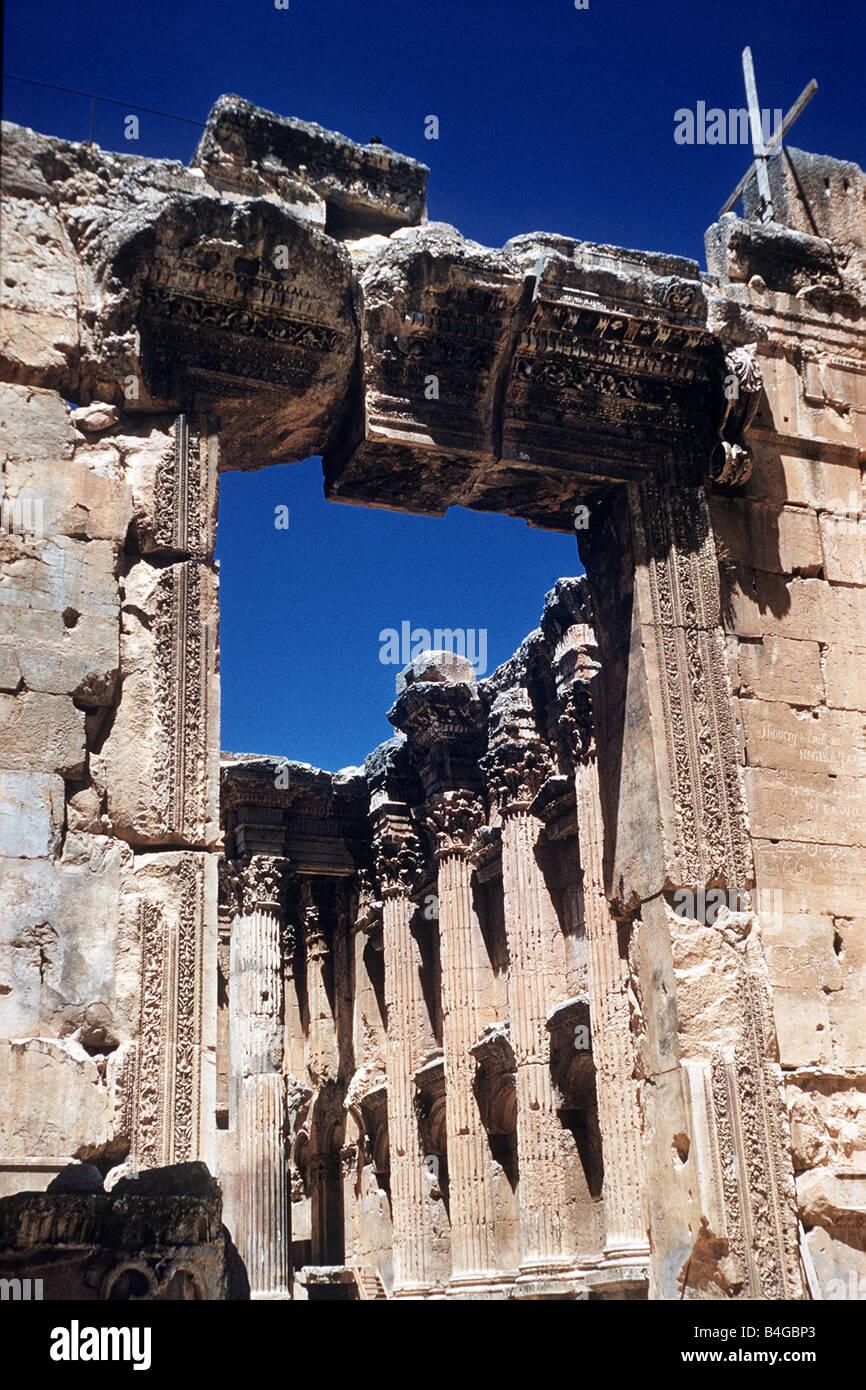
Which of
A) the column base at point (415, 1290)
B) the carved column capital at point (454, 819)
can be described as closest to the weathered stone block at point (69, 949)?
the carved column capital at point (454, 819)

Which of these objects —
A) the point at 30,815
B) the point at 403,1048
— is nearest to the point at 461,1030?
the point at 403,1048

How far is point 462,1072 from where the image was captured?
18531mm

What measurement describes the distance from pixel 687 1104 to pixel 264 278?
4506 millimetres

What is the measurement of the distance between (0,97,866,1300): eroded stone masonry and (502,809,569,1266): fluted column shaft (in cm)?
869

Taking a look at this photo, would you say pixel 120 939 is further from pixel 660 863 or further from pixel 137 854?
pixel 660 863

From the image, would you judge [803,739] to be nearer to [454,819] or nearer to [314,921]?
[454,819]

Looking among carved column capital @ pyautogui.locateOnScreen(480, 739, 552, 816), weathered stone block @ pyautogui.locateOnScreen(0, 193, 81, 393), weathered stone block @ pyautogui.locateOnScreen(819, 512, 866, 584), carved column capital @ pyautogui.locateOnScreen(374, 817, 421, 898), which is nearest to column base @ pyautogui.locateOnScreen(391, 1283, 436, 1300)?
carved column capital @ pyautogui.locateOnScreen(374, 817, 421, 898)

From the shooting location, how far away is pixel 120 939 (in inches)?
251

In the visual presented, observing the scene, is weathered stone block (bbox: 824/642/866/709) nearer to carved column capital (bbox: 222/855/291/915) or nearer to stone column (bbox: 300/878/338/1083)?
carved column capital (bbox: 222/855/291/915)

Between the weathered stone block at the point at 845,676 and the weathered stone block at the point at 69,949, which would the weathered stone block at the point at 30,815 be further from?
the weathered stone block at the point at 845,676

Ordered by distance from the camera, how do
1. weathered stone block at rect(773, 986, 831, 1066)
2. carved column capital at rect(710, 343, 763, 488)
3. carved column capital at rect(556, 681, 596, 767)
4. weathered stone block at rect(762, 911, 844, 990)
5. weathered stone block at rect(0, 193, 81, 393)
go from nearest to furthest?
weathered stone block at rect(0, 193, 81, 393), weathered stone block at rect(773, 986, 831, 1066), weathered stone block at rect(762, 911, 844, 990), carved column capital at rect(710, 343, 763, 488), carved column capital at rect(556, 681, 596, 767)

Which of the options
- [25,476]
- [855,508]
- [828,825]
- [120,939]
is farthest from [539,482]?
[120,939]

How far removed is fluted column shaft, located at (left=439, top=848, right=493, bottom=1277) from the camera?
58.5 ft

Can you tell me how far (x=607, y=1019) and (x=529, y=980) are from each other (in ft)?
6.99
